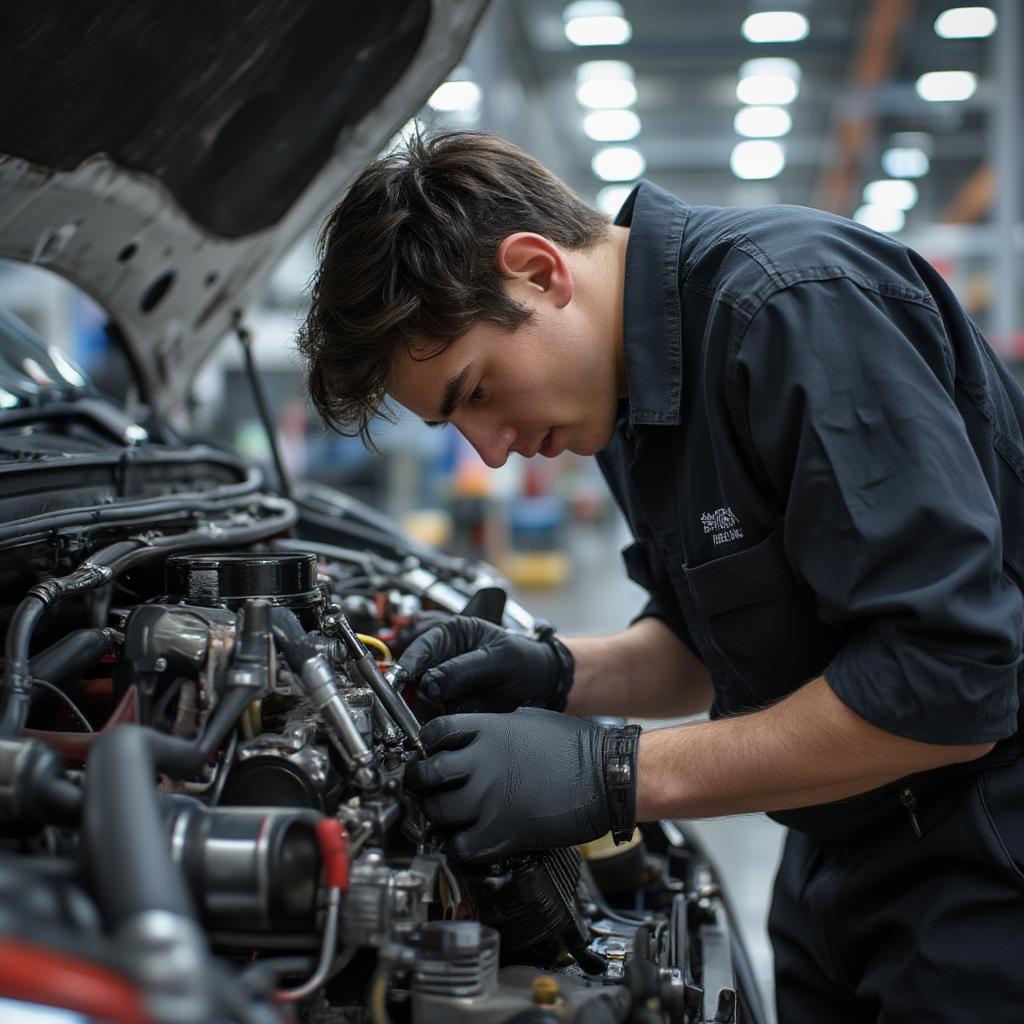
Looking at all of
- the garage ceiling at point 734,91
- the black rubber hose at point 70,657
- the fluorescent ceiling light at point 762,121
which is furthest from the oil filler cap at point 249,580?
the fluorescent ceiling light at point 762,121

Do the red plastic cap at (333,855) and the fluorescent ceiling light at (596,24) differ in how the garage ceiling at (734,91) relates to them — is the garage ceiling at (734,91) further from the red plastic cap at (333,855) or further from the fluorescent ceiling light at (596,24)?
the red plastic cap at (333,855)

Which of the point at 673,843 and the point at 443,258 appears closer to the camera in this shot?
the point at 443,258

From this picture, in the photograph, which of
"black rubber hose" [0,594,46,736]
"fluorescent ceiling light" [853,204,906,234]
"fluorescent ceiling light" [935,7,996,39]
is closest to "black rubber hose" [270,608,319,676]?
"black rubber hose" [0,594,46,736]

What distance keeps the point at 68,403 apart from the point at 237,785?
1219mm

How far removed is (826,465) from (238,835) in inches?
24.5

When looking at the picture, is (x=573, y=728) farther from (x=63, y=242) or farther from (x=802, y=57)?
(x=802, y=57)

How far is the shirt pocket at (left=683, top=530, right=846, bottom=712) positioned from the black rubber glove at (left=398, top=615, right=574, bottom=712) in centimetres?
27

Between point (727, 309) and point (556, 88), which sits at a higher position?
point (556, 88)

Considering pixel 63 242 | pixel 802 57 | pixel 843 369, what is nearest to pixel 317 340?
pixel 843 369

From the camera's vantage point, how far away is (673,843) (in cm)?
181

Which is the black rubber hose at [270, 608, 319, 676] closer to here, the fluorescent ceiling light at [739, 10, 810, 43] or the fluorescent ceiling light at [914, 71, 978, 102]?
the fluorescent ceiling light at [739, 10, 810, 43]

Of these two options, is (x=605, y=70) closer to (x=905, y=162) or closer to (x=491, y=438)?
(x=905, y=162)

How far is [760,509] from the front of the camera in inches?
46.6

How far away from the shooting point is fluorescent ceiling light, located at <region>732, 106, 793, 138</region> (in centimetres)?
1212
